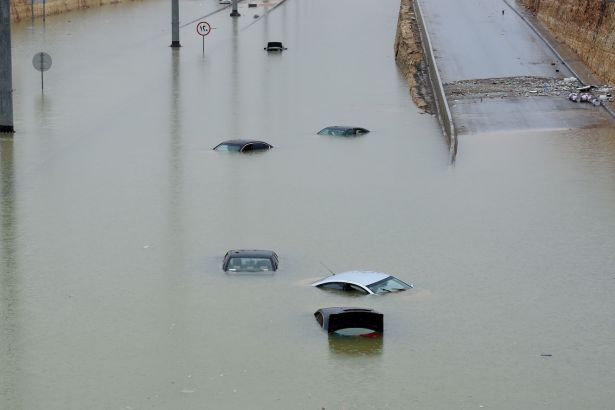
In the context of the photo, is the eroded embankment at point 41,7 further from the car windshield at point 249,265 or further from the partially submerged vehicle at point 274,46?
the car windshield at point 249,265

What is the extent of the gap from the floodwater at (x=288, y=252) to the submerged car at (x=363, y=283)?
0.32 m

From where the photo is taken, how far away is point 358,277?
80.2ft

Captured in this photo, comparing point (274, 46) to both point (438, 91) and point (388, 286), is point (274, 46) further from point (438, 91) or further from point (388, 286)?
point (388, 286)

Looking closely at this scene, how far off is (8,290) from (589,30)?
35041mm

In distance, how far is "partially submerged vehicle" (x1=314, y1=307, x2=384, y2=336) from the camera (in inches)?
846

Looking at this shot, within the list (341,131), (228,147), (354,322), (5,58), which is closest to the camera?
(354,322)

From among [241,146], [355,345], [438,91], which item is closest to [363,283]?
[355,345]

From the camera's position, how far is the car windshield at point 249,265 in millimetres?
25531

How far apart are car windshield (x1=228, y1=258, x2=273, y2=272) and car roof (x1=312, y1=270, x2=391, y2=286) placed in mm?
1304

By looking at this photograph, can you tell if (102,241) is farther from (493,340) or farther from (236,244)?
(493,340)

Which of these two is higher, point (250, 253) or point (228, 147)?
point (228, 147)

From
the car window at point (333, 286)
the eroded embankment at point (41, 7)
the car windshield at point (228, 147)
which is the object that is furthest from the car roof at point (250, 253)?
the eroded embankment at point (41, 7)

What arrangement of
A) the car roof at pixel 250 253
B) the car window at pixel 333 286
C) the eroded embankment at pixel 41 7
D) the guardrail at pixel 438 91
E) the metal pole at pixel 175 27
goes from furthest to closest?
the eroded embankment at pixel 41 7, the metal pole at pixel 175 27, the guardrail at pixel 438 91, the car roof at pixel 250 253, the car window at pixel 333 286

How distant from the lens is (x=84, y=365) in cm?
2031
